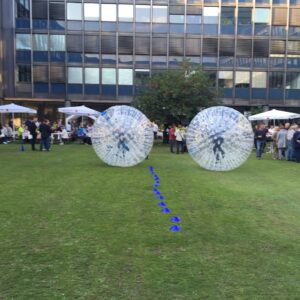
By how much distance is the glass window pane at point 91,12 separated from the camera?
42188 mm

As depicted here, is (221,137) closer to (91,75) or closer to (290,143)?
(290,143)

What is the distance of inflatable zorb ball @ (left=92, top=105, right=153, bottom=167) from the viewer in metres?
14.0

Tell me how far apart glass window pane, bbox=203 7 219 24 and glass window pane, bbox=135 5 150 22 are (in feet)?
19.8

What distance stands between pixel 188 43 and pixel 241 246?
3890 cm

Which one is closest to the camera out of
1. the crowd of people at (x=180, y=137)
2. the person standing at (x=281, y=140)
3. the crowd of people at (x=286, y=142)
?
the crowd of people at (x=286, y=142)

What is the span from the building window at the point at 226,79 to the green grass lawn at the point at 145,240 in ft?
107

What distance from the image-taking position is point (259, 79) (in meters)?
43.6

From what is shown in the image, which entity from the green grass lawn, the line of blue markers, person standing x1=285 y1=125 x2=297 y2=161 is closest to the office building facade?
person standing x1=285 y1=125 x2=297 y2=161

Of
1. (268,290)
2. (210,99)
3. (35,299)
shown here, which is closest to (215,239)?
(268,290)

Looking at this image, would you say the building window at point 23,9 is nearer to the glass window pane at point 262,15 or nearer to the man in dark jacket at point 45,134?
the glass window pane at point 262,15

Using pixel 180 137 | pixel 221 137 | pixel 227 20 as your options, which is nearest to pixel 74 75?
pixel 227 20

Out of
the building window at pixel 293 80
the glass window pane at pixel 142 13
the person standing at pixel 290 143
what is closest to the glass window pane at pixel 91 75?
the glass window pane at pixel 142 13

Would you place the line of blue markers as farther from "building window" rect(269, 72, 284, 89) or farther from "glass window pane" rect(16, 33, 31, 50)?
"building window" rect(269, 72, 284, 89)

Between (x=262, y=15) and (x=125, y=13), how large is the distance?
14573 millimetres
